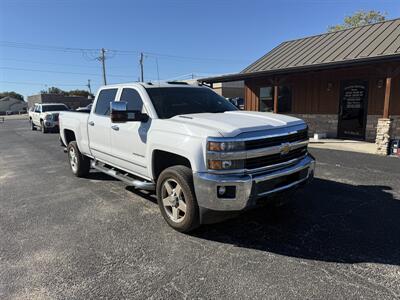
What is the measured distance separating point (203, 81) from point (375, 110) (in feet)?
27.3

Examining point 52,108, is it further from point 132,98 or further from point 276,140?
point 276,140

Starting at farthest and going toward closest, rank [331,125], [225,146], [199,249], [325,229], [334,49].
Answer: [331,125] < [334,49] < [325,229] < [199,249] < [225,146]

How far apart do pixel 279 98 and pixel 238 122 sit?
12279mm

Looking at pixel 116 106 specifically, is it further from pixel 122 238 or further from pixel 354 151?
pixel 354 151

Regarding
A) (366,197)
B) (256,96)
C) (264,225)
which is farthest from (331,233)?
(256,96)

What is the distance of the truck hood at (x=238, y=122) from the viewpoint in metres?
3.33

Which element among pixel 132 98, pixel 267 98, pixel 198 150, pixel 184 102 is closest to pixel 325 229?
pixel 198 150

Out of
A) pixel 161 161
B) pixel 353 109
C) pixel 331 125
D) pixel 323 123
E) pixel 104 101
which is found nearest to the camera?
pixel 161 161

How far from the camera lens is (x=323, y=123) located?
13.5 meters

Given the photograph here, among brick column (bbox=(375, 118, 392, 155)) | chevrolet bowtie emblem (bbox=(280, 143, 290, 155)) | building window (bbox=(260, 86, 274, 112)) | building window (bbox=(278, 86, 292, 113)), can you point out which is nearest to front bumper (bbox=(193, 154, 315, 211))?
chevrolet bowtie emblem (bbox=(280, 143, 290, 155))

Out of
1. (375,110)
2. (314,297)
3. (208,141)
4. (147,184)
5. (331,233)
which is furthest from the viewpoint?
(375,110)

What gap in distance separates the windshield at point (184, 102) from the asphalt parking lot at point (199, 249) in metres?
1.58

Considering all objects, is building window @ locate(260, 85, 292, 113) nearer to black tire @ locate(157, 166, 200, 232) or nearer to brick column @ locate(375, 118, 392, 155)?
brick column @ locate(375, 118, 392, 155)

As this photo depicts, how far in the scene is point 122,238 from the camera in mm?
3756
